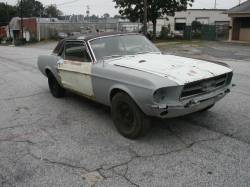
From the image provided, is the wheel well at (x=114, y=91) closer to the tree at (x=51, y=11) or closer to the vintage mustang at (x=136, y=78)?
the vintage mustang at (x=136, y=78)

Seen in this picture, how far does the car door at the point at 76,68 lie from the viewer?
5.56 meters

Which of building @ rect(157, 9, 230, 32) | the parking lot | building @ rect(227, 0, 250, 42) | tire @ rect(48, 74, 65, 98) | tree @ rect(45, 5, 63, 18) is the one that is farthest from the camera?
tree @ rect(45, 5, 63, 18)

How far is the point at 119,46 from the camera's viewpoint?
580 centimetres

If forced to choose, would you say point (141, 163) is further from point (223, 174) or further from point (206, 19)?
point (206, 19)

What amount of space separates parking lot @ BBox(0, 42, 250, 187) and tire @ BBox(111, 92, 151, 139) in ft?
0.46

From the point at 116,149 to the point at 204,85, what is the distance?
156 centimetres

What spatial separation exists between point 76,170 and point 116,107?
52.0 inches

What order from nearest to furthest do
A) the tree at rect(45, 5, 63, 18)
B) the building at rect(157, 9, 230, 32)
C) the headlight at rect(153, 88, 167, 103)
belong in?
the headlight at rect(153, 88, 167, 103) → the building at rect(157, 9, 230, 32) → the tree at rect(45, 5, 63, 18)

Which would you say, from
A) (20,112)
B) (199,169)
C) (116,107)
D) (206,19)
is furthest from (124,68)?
(206,19)

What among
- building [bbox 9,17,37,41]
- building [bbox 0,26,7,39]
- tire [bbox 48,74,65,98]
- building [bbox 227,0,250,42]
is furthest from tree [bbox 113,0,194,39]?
building [bbox 0,26,7,39]

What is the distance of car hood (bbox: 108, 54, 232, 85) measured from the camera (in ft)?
14.3

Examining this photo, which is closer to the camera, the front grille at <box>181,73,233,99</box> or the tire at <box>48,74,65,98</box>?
the front grille at <box>181,73,233,99</box>

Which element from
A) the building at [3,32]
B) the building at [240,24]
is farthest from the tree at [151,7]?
the building at [3,32]

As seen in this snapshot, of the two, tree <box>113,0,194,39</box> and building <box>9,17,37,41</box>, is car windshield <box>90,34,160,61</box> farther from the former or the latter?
building <box>9,17,37,41</box>
